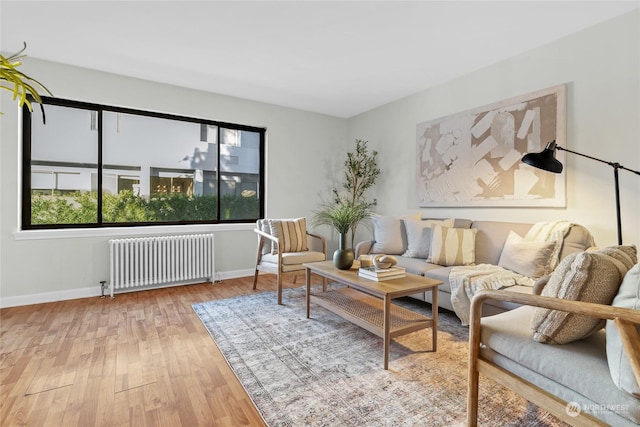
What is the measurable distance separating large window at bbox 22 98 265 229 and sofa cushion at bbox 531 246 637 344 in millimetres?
3876

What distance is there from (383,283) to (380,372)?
56 cm

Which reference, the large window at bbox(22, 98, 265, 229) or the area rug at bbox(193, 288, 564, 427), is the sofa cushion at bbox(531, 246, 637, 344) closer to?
the area rug at bbox(193, 288, 564, 427)

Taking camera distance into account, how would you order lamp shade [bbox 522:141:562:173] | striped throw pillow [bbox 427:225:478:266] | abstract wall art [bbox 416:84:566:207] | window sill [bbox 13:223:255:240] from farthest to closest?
1. window sill [bbox 13:223:255:240]
2. striped throw pillow [bbox 427:225:478:266]
3. abstract wall art [bbox 416:84:566:207]
4. lamp shade [bbox 522:141:562:173]

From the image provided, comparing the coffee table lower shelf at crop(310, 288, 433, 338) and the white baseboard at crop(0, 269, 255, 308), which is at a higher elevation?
the coffee table lower shelf at crop(310, 288, 433, 338)


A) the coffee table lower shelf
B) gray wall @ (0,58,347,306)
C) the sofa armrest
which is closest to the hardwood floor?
gray wall @ (0,58,347,306)

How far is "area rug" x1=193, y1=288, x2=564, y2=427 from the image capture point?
1508 mm

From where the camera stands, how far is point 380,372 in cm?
189

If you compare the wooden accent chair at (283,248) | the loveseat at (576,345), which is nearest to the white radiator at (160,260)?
the wooden accent chair at (283,248)

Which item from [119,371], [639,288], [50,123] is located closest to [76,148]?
[50,123]

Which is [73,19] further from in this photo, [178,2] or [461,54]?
[461,54]

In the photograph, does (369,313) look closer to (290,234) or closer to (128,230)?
(290,234)

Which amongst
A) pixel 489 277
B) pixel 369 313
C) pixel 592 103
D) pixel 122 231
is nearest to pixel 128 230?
pixel 122 231

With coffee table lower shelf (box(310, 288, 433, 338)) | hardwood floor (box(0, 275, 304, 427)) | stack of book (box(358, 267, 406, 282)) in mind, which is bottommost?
hardwood floor (box(0, 275, 304, 427))

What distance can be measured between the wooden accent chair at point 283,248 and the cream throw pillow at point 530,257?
6.13 ft
